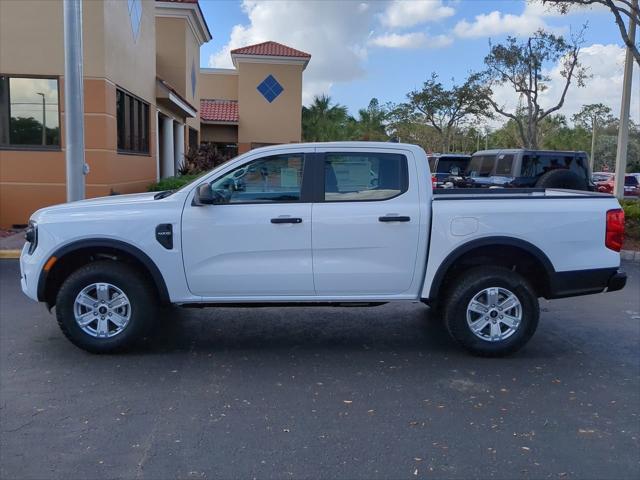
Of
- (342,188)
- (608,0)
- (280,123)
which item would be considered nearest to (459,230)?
(342,188)

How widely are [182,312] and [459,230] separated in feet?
11.1

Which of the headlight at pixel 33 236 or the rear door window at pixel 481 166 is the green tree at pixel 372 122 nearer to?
the rear door window at pixel 481 166

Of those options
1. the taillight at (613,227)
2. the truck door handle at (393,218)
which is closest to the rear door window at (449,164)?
the taillight at (613,227)

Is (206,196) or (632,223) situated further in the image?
(632,223)

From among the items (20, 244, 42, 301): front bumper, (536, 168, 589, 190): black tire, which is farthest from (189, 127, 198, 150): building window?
(20, 244, 42, 301): front bumper

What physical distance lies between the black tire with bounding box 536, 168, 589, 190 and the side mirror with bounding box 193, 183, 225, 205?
346 inches

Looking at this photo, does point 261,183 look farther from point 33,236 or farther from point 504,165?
point 504,165

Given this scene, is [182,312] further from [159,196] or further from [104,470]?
[104,470]

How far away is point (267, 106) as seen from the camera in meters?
31.4

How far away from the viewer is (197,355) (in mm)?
5441

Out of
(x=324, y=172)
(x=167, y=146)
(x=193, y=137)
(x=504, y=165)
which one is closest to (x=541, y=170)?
(x=504, y=165)

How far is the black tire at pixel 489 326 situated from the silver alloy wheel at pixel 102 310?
287 centimetres

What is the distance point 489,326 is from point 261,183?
7.90 feet

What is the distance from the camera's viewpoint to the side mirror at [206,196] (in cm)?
513
